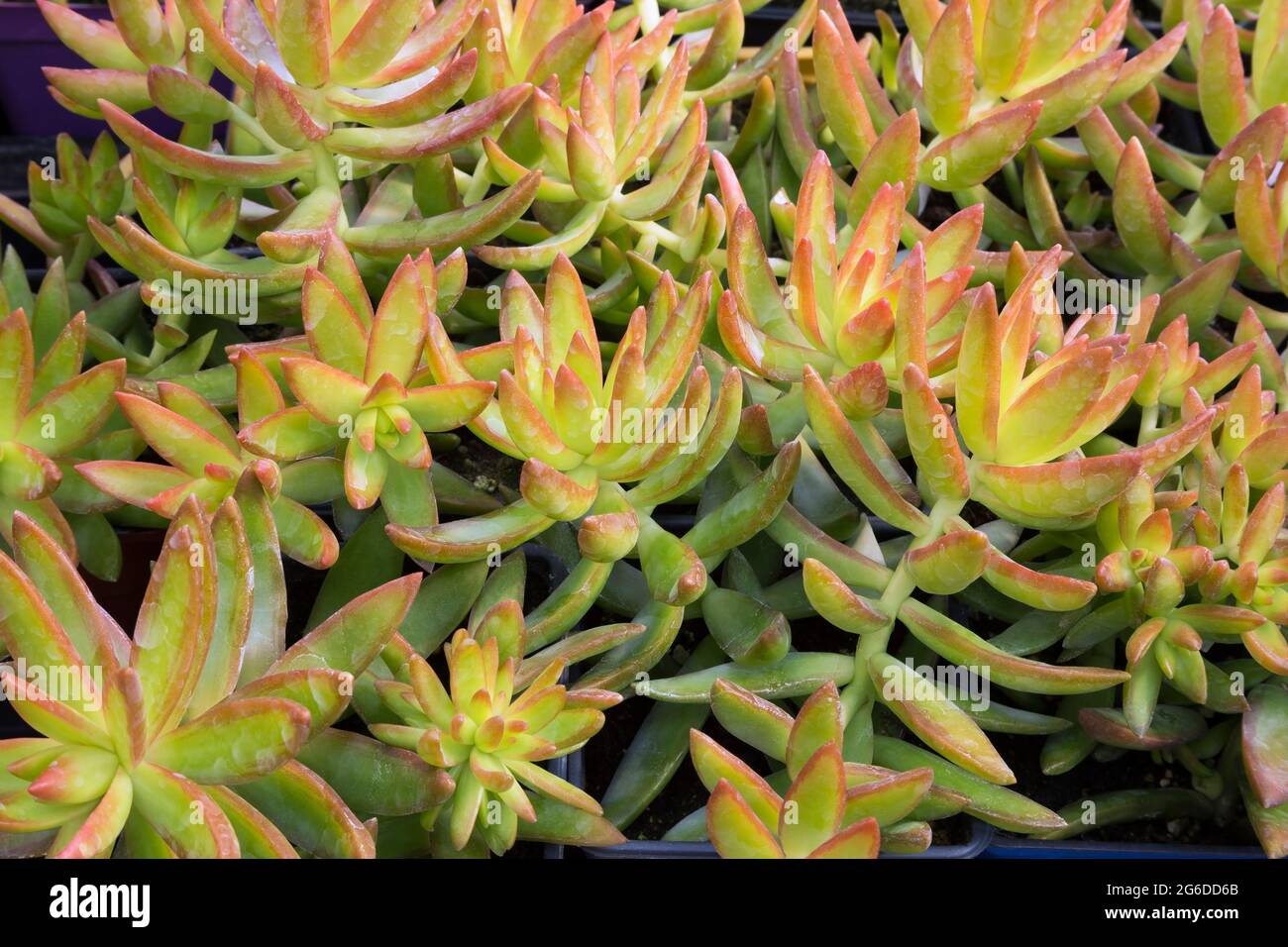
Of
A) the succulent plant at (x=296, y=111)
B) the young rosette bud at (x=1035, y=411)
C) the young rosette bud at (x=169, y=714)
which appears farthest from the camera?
the succulent plant at (x=296, y=111)

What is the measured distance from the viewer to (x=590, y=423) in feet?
2.52

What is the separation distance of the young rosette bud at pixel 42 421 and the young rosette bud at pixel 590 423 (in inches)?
9.9

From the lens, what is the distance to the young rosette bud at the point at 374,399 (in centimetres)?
76

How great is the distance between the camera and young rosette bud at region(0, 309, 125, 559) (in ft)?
2.68

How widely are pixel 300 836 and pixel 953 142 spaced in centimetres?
71

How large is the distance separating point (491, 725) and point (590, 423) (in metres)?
0.20

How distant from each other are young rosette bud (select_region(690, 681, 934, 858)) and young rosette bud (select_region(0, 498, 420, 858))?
21 cm

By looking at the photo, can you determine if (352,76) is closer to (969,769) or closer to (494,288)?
(494,288)
